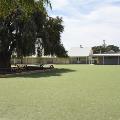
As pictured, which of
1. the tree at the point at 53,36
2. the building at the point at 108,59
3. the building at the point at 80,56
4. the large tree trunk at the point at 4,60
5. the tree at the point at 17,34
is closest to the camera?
the tree at the point at 17,34

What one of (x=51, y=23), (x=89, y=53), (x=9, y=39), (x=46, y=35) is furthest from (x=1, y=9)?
(x=89, y=53)

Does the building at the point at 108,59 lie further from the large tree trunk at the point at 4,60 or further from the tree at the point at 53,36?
the large tree trunk at the point at 4,60

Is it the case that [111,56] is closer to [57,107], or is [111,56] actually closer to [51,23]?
[51,23]

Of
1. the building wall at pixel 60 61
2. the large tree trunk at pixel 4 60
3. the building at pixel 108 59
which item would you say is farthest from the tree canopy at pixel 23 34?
the building wall at pixel 60 61

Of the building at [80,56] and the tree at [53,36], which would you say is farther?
the building at [80,56]

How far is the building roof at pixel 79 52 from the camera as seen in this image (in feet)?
323

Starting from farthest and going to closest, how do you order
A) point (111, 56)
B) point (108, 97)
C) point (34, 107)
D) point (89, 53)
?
point (89, 53)
point (111, 56)
point (108, 97)
point (34, 107)

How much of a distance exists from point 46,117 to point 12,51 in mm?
33399

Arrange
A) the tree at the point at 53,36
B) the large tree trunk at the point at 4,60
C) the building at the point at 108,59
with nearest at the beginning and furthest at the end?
1. the large tree trunk at the point at 4,60
2. the tree at the point at 53,36
3. the building at the point at 108,59

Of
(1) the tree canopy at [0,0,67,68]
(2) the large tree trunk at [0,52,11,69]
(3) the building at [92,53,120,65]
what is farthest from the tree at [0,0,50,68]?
(3) the building at [92,53,120,65]

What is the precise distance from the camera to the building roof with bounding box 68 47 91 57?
98356mm

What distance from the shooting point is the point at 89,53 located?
9775cm

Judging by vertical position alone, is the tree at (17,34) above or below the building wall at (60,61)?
above

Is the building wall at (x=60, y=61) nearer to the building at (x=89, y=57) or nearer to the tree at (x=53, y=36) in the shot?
the building at (x=89, y=57)
